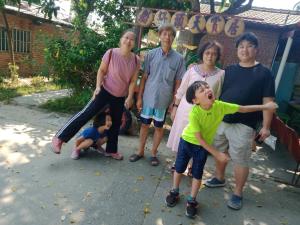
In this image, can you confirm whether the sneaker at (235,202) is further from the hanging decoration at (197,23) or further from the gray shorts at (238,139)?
the hanging decoration at (197,23)

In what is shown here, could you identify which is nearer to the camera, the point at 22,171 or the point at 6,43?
the point at 22,171

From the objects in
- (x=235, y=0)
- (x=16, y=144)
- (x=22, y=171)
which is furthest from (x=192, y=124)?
(x=235, y=0)

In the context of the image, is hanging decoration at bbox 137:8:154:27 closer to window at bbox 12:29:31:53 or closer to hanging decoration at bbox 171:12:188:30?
hanging decoration at bbox 171:12:188:30

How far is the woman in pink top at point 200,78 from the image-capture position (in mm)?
3432

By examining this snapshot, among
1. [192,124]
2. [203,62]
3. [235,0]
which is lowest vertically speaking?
[192,124]

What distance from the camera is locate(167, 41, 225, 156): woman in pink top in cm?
343

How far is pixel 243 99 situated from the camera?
10.3ft

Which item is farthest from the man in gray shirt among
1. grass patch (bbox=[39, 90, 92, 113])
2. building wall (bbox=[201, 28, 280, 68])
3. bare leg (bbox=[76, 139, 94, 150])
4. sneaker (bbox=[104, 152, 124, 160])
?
building wall (bbox=[201, 28, 280, 68])

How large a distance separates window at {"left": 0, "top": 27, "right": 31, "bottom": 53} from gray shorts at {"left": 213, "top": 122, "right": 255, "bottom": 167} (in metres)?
11.3

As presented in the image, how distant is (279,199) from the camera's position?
3.89m

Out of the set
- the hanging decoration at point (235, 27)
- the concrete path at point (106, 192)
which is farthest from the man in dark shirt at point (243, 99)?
the hanging decoration at point (235, 27)

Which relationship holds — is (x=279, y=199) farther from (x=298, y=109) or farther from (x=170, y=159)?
(x=298, y=109)

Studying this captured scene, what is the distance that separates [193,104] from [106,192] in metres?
1.44

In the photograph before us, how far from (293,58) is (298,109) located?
1720 millimetres
